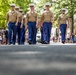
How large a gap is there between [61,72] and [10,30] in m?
15.1

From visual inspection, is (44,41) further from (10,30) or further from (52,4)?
(52,4)

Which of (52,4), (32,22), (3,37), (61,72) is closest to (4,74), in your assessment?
(61,72)

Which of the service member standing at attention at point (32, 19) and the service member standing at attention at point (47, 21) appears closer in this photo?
the service member standing at attention at point (32, 19)

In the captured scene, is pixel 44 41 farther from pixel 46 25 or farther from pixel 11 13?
pixel 11 13

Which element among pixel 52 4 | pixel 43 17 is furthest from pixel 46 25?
pixel 52 4

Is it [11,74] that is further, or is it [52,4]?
[52,4]

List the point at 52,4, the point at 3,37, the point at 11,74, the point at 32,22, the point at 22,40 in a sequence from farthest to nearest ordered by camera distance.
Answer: the point at 52,4 → the point at 3,37 → the point at 22,40 → the point at 32,22 → the point at 11,74

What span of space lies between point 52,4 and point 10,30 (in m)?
32.4

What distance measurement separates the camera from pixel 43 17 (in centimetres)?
1792

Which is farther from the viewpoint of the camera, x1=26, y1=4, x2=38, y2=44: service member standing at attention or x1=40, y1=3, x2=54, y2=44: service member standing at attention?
x1=40, y1=3, x2=54, y2=44: service member standing at attention

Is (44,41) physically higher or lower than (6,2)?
lower

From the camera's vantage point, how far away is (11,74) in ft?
8.39

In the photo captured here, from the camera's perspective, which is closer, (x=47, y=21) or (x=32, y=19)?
(x=32, y=19)

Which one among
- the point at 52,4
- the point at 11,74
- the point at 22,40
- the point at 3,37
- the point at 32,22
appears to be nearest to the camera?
the point at 11,74
